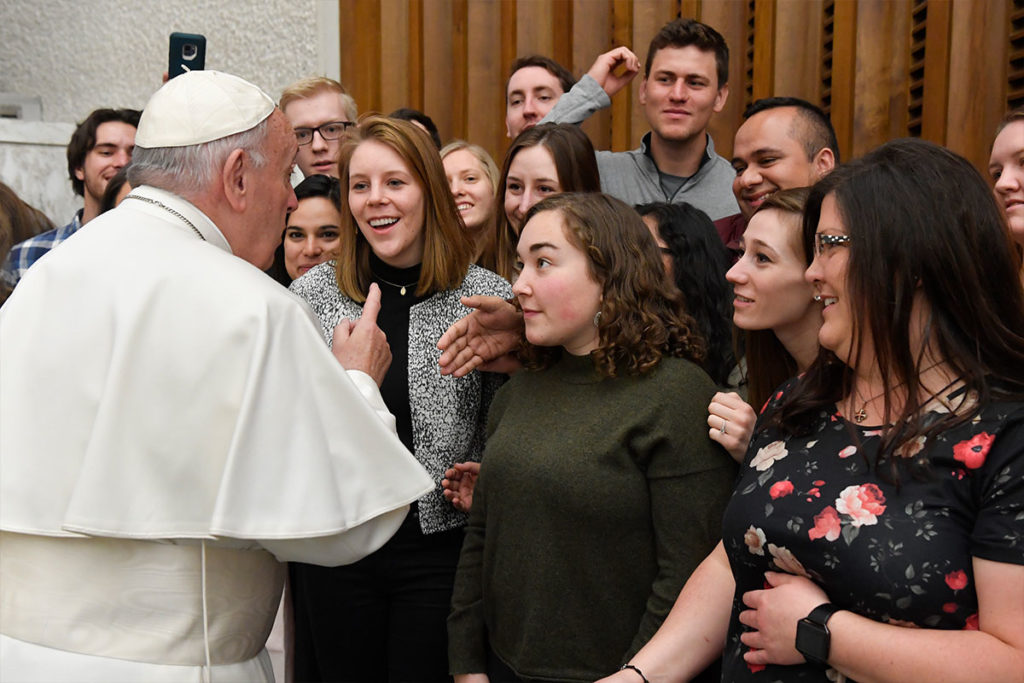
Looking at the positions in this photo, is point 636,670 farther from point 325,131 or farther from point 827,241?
point 325,131

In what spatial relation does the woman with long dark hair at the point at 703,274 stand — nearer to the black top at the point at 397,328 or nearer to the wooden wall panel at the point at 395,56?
the black top at the point at 397,328

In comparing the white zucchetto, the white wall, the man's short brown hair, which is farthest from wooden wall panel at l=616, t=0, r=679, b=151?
the white zucchetto

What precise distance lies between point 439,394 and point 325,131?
5.28ft

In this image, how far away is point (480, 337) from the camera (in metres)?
2.39

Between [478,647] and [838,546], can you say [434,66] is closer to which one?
[478,647]

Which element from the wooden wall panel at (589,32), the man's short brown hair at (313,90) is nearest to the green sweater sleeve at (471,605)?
the man's short brown hair at (313,90)

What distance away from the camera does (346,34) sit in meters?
4.64

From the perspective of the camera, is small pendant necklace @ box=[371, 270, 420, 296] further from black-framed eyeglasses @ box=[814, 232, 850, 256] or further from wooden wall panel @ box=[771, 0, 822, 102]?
wooden wall panel @ box=[771, 0, 822, 102]

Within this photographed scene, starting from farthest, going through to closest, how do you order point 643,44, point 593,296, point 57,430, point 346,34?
point 346,34
point 643,44
point 593,296
point 57,430

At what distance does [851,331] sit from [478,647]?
1111mm

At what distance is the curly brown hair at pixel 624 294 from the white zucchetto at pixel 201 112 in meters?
0.65

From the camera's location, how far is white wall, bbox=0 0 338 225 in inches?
177

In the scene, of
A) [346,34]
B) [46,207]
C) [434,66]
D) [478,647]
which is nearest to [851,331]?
[478,647]

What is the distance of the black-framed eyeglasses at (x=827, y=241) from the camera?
155 centimetres
